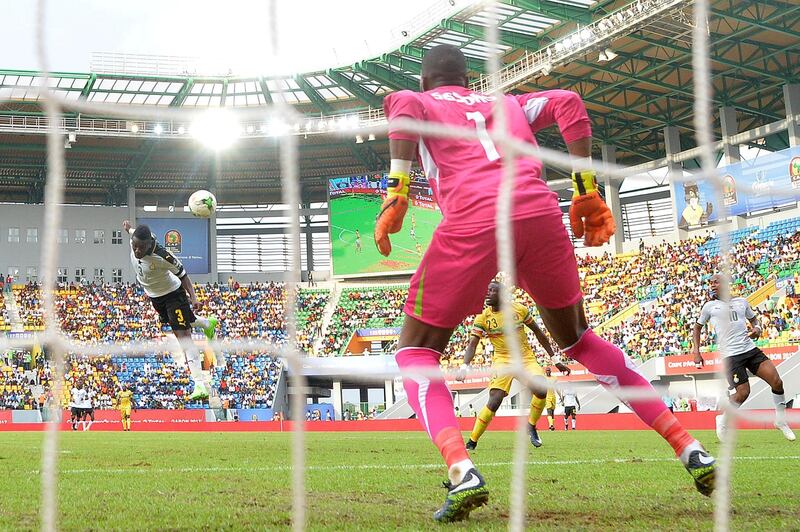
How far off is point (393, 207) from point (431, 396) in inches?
34.0

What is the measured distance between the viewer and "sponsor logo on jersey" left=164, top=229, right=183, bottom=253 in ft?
124

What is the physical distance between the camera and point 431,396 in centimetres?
366

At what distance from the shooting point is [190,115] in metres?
3.45

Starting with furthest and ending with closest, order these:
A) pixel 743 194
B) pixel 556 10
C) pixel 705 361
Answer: pixel 743 194
pixel 556 10
pixel 705 361

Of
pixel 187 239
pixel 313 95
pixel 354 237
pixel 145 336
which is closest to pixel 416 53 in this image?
pixel 313 95

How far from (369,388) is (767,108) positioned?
2070 cm

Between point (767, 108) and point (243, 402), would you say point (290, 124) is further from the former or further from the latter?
point (767, 108)

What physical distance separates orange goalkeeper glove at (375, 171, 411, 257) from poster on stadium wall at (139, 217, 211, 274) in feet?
116

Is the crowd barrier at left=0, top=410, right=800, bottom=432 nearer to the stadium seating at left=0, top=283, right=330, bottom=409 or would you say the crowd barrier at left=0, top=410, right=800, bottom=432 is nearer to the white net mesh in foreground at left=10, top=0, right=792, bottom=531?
the stadium seating at left=0, top=283, right=330, bottom=409

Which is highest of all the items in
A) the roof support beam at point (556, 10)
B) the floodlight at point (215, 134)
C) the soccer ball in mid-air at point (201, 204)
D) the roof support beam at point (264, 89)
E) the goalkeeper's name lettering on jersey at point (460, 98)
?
the roof support beam at point (264, 89)

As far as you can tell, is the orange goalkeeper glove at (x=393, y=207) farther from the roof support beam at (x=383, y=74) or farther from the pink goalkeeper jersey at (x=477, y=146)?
the roof support beam at (x=383, y=74)

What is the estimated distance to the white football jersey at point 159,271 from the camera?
8219 millimetres

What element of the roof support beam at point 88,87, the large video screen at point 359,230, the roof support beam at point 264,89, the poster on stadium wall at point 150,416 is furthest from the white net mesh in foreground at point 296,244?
the large video screen at point 359,230

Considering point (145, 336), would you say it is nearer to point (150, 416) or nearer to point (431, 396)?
point (150, 416)
